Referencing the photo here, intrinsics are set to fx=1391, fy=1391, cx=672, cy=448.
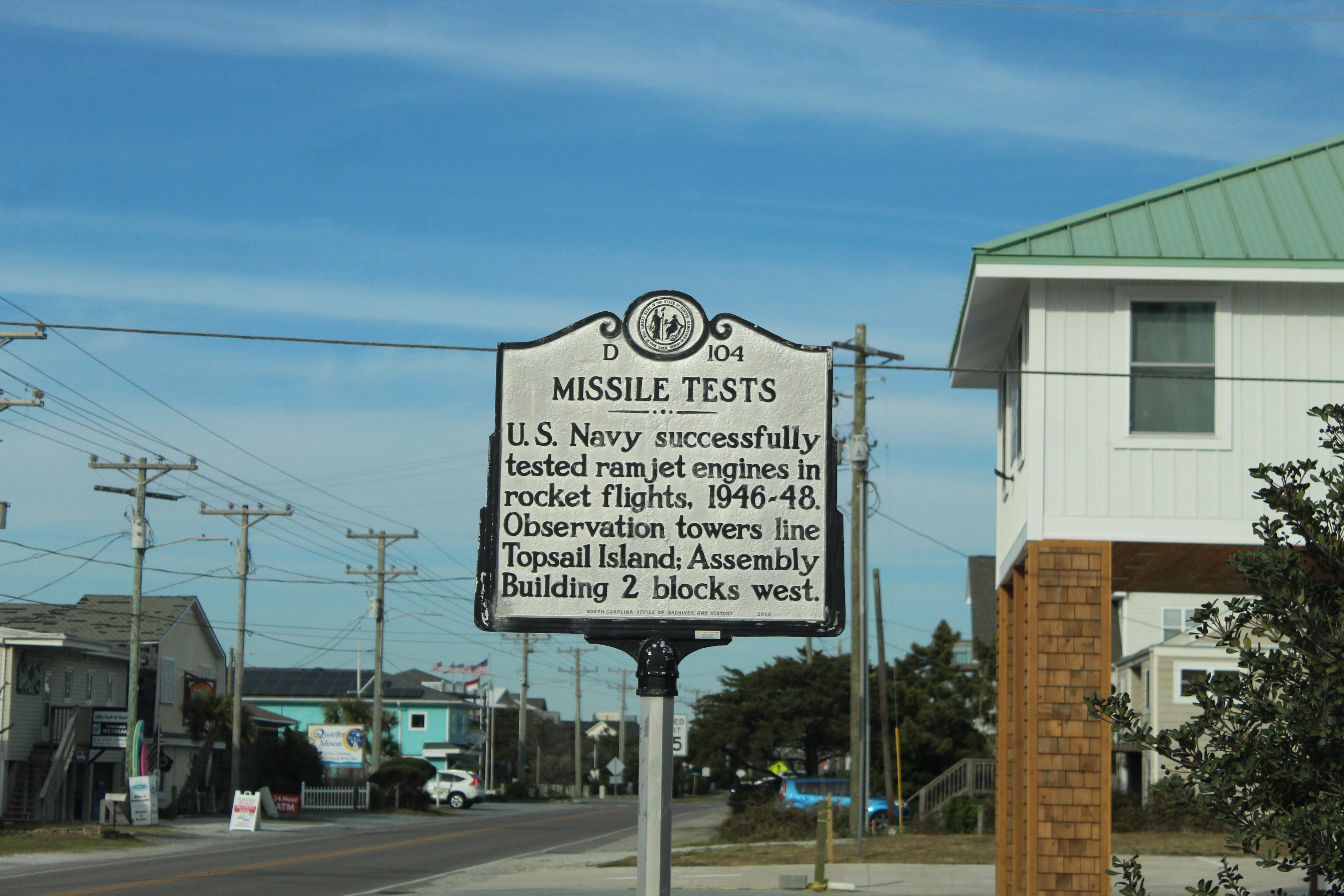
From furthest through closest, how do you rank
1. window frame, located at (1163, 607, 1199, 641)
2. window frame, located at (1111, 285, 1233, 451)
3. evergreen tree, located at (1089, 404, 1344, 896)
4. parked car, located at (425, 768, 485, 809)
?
parked car, located at (425, 768, 485, 809)
window frame, located at (1163, 607, 1199, 641)
window frame, located at (1111, 285, 1233, 451)
evergreen tree, located at (1089, 404, 1344, 896)

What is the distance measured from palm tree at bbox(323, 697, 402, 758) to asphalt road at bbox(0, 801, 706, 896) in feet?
45.9

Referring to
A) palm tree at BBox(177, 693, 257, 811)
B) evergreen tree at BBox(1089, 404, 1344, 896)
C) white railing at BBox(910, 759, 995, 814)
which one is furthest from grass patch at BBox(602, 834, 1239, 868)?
palm tree at BBox(177, 693, 257, 811)

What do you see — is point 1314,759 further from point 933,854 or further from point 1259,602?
point 933,854

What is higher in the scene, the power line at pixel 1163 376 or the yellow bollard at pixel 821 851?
the power line at pixel 1163 376

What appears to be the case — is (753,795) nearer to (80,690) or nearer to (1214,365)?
(80,690)

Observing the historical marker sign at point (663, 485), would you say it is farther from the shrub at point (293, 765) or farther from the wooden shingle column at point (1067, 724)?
the shrub at point (293, 765)

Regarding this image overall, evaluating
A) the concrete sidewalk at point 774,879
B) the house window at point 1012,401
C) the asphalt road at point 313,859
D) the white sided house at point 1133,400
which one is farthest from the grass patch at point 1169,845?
the asphalt road at point 313,859

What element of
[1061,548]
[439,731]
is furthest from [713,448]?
[439,731]

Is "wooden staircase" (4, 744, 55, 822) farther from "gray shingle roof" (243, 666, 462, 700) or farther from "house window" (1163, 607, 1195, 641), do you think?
"gray shingle roof" (243, 666, 462, 700)

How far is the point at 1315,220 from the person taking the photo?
13852 millimetres

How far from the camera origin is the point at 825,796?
37.4 meters

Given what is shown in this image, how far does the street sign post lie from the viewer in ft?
19.8

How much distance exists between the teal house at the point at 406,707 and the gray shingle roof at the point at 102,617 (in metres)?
33.5

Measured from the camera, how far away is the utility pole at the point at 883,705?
36.0m
